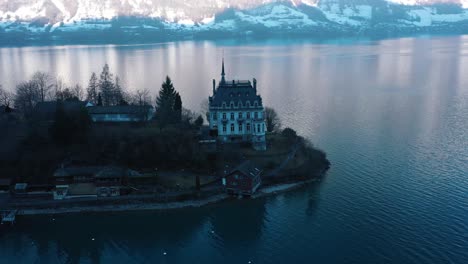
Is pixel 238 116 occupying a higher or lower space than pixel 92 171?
higher

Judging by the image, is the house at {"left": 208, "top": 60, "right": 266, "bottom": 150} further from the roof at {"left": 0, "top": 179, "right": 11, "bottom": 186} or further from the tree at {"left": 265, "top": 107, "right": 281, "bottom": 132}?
the roof at {"left": 0, "top": 179, "right": 11, "bottom": 186}

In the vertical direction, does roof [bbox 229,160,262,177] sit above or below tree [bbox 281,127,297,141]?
below

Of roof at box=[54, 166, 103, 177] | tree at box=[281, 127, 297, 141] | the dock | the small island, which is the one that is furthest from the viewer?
tree at box=[281, 127, 297, 141]

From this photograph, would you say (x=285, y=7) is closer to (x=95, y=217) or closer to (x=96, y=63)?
(x=96, y=63)

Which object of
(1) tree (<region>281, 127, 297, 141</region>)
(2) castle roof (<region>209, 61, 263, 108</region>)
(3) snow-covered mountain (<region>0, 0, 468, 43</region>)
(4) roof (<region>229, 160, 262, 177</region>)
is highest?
(3) snow-covered mountain (<region>0, 0, 468, 43</region>)

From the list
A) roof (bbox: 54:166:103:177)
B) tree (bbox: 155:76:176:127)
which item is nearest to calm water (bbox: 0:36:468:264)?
roof (bbox: 54:166:103:177)

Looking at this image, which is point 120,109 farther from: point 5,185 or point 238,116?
point 5,185

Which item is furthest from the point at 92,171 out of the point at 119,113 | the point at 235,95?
the point at 235,95

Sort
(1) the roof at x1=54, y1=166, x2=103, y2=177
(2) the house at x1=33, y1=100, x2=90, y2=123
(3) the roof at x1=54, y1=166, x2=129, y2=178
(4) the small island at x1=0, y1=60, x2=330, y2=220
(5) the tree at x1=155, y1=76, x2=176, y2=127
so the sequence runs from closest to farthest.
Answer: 1. (4) the small island at x1=0, y1=60, x2=330, y2=220
2. (3) the roof at x1=54, y1=166, x2=129, y2=178
3. (1) the roof at x1=54, y1=166, x2=103, y2=177
4. (5) the tree at x1=155, y1=76, x2=176, y2=127
5. (2) the house at x1=33, y1=100, x2=90, y2=123
